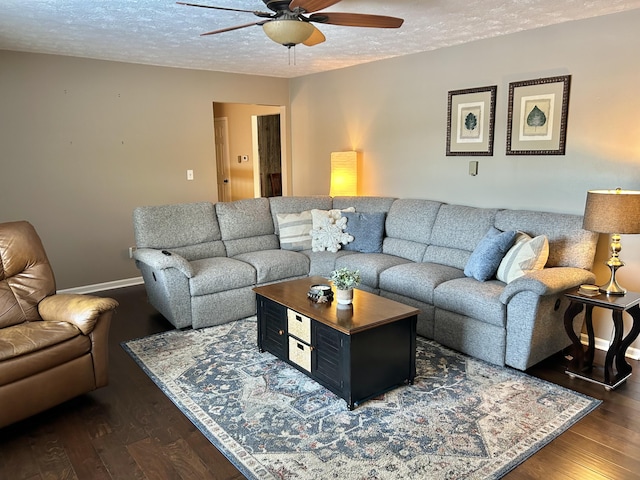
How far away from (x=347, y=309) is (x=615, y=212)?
5.73 feet

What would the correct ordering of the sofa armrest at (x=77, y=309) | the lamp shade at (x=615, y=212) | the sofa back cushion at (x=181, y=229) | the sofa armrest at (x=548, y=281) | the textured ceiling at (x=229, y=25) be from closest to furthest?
the sofa armrest at (x=77, y=309) < the lamp shade at (x=615, y=212) < the sofa armrest at (x=548, y=281) < the textured ceiling at (x=229, y=25) < the sofa back cushion at (x=181, y=229)

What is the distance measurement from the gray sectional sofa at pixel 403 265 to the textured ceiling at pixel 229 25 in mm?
1466

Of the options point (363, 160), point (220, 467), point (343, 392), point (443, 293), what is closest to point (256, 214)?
point (363, 160)

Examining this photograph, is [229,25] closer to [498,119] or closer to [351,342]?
[498,119]

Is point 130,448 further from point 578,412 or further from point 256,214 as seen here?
point 256,214

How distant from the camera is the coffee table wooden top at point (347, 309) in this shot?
105 inches

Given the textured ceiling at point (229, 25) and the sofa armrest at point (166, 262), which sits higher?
the textured ceiling at point (229, 25)

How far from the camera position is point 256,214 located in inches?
193

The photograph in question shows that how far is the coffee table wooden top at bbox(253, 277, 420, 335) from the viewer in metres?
2.67

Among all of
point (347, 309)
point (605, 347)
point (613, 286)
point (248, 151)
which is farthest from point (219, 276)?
point (248, 151)

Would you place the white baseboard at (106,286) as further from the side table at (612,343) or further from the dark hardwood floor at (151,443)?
the side table at (612,343)

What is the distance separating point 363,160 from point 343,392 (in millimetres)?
3317

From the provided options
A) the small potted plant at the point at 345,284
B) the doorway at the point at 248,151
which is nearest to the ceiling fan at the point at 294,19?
the small potted plant at the point at 345,284

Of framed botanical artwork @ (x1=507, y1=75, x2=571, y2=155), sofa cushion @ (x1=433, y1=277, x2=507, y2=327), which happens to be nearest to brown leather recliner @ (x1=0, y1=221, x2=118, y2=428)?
sofa cushion @ (x1=433, y1=277, x2=507, y2=327)
